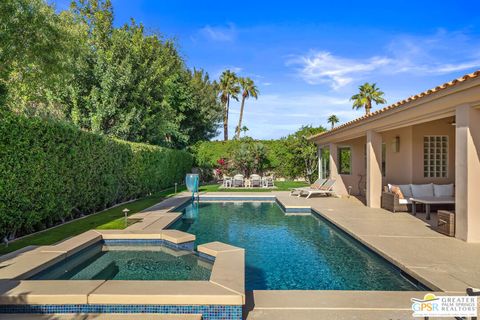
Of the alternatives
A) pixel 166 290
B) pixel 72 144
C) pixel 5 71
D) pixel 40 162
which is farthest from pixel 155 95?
pixel 166 290

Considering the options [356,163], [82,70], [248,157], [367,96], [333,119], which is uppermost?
[367,96]

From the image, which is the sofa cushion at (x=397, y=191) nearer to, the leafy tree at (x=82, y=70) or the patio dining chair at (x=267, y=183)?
the patio dining chair at (x=267, y=183)

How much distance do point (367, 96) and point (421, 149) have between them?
25.1 meters

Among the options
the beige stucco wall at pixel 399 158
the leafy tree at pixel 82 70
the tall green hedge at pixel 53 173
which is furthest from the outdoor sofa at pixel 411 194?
the leafy tree at pixel 82 70

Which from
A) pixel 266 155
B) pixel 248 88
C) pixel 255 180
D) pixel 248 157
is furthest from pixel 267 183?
pixel 248 88

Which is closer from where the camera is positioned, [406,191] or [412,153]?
[406,191]

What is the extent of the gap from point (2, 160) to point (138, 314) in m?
5.22

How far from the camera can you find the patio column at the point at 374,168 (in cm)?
1194

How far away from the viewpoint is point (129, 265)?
20.8 ft

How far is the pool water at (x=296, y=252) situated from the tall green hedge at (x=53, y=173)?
3.24 m

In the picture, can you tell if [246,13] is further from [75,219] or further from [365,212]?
[75,219]

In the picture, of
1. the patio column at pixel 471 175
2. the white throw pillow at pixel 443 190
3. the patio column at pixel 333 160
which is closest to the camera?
the patio column at pixel 471 175

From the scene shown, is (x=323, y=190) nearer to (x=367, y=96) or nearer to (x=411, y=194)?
(x=411, y=194)

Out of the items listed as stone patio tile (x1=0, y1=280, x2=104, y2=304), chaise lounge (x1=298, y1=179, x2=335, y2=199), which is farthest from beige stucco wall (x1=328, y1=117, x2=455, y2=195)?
stone patio tile (x1=0, y1=280, x2=104, y2=304)
